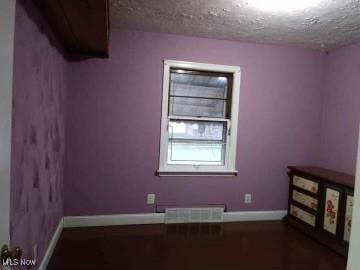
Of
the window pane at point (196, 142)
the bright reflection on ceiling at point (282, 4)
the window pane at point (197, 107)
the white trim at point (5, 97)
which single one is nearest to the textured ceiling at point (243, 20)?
the bright reflection on ceiling at point (282, 4)

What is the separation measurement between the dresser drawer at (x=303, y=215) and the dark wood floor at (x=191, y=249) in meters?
0.19

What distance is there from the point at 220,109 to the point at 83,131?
5.72ft

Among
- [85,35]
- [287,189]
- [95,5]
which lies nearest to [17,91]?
[95,5]

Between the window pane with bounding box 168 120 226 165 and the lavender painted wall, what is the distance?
0.72 feet

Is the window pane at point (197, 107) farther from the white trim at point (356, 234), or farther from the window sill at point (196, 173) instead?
the white trim at point (356, 234)

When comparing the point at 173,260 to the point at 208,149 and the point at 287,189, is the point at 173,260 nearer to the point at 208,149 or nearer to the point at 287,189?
the point at 208,149

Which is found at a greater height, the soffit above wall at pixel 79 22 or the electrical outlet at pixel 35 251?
the soffit above wall at pixel 79 22

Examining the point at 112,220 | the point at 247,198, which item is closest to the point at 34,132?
the point at 112,220

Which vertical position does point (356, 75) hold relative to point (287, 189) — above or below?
above

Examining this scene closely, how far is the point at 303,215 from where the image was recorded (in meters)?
3.46

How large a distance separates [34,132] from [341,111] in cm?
350

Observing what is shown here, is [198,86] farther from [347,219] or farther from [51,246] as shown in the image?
[51,246]

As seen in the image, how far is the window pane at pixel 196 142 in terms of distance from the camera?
358 cm

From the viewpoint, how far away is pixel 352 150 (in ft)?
11.1
